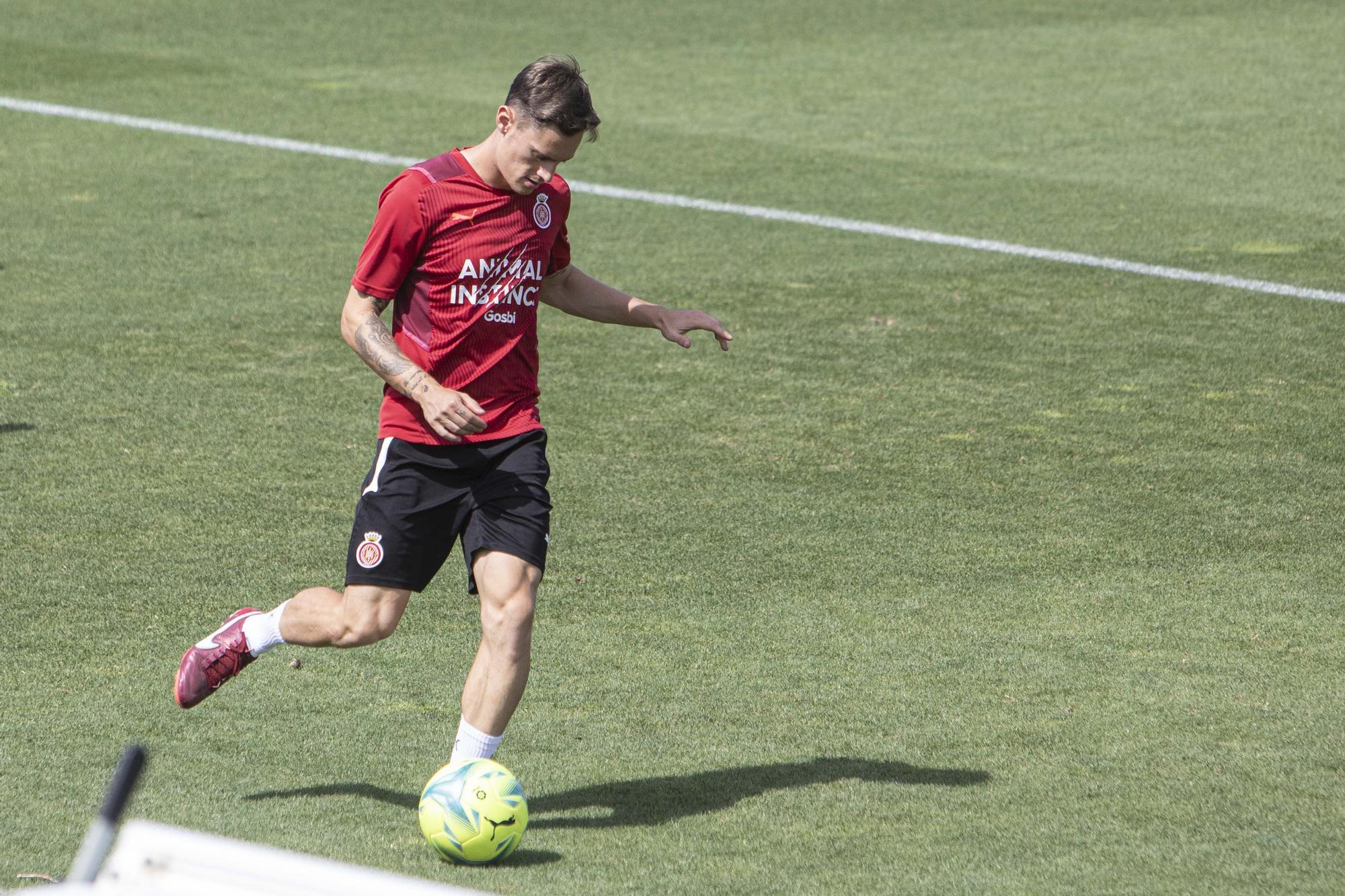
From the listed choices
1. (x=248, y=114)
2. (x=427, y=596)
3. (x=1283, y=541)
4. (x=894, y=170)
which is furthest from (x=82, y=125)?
(x=1283, y=541)

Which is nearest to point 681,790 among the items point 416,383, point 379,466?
point 379,466

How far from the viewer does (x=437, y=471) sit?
17.6 ft

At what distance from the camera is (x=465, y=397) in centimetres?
517

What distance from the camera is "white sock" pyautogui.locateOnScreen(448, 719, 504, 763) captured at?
5219 millimetres

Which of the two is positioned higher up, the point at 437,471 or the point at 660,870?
the point at 437,471

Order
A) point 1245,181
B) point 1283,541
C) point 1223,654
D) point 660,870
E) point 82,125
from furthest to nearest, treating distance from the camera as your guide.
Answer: point 82,125 < point 1245,181 < point 1283,541 < point 1223,654 < point 660,870

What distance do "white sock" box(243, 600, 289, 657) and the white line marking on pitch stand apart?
7934mm

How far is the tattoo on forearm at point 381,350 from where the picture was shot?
5219 millimetres

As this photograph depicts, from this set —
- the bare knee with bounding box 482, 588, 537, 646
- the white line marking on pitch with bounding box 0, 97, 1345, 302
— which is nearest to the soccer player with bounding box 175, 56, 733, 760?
the bare knee with bounding box 482, 588, 537, 646

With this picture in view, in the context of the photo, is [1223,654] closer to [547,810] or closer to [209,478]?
[547,810]

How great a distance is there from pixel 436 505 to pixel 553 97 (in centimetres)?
120

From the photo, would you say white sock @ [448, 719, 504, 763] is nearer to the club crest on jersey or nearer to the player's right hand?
the player's right hand

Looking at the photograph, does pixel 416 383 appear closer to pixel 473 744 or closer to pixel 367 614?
pixel 367 614

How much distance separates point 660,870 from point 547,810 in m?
0.56
